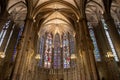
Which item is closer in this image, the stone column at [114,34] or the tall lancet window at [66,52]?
the stone column at [114,34]

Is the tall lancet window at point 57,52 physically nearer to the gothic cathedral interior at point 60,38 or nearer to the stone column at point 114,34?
the gothic cathedral interior at point 60,38

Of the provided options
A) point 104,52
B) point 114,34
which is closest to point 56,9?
point 104,52

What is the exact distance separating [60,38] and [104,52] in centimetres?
953

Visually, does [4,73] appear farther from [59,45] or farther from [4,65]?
[59,45]

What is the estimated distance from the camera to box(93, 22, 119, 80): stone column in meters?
17.3

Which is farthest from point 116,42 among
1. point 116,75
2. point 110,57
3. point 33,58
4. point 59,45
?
point 59,45

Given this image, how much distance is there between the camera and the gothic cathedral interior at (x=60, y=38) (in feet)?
53.5

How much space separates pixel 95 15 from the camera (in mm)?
23219

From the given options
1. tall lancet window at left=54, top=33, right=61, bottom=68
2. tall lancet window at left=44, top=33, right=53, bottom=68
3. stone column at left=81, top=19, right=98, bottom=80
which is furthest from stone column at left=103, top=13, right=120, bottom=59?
tall lancet window at left=44, top=33, right=53, bottom=68

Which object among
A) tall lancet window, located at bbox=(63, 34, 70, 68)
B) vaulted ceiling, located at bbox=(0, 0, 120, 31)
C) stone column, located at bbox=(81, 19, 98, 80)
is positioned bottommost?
stone column, located at bbox=(81, 19, 98, 80)

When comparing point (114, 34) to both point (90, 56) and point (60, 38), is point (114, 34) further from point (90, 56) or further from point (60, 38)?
point (60, 38)

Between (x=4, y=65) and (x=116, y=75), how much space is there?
14.1m

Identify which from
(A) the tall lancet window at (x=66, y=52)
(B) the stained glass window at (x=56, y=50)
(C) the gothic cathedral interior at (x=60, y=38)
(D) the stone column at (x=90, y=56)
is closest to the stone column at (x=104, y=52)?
(C) the gothic cathedral interior at (x=60, y=38)

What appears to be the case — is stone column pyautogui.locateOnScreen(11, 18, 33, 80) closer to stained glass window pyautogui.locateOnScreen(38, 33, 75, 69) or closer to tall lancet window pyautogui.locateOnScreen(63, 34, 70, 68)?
stained glass window pyautogui.locateOnScreen(38, 33, 75, 69)
